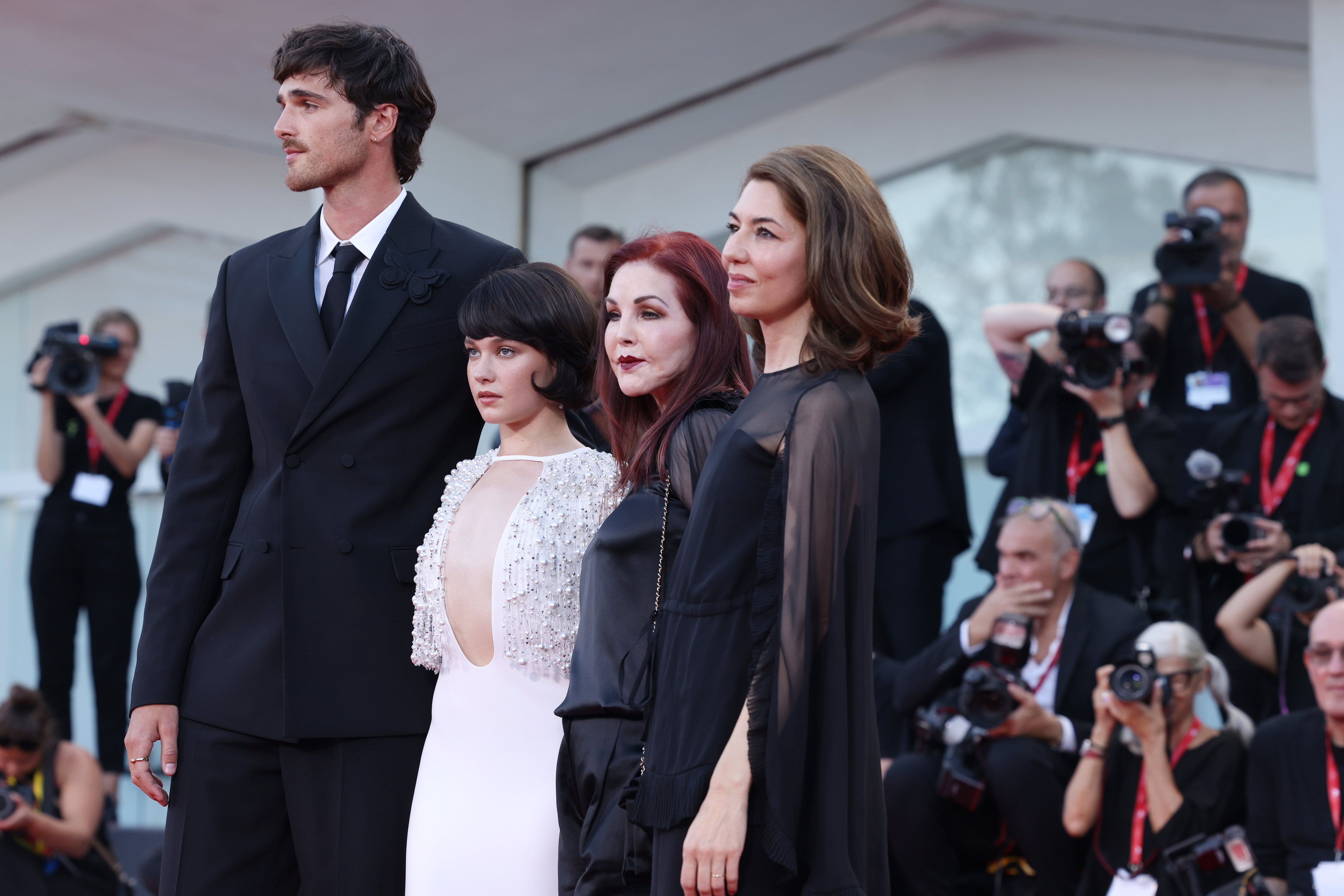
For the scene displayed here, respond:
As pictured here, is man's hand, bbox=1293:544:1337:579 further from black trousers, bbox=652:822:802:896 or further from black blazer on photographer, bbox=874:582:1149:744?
black trousers, bbox=652:822:802:896

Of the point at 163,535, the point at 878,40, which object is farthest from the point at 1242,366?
the point at 163,535

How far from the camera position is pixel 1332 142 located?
504cm

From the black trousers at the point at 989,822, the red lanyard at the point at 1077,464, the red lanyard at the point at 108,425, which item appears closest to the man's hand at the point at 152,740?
the black trousers at the point at 989,822

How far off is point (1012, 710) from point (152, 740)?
2.56 meters

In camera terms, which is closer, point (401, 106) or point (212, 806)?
point (212, 806)

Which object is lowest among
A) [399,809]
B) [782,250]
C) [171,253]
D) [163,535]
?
[399,809]

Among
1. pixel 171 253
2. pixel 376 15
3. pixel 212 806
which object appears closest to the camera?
pixel 212 806

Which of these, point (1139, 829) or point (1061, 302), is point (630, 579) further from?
point (1061, 302)

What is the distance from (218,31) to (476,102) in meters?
1.17

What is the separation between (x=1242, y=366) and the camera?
4832mm

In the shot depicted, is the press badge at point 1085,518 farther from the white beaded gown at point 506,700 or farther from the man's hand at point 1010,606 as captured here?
the white beaded gown at point 506,700

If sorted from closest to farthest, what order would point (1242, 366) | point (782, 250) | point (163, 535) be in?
point (782, 250), point (163, 535), point (1242, 366)

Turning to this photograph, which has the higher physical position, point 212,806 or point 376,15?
point 376,15

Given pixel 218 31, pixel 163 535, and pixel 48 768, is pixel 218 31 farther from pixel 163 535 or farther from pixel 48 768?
pixel 163 535
